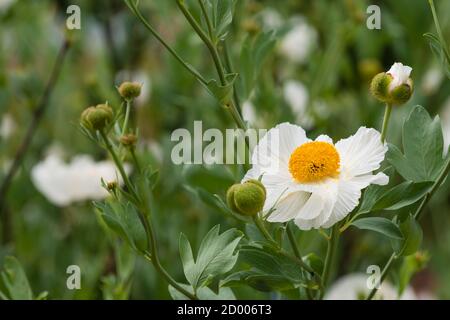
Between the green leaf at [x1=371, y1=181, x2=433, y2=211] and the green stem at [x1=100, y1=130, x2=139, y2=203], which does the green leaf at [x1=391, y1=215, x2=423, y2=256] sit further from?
the green stem at [x1=100, y1=130, x2=139, y2=203]

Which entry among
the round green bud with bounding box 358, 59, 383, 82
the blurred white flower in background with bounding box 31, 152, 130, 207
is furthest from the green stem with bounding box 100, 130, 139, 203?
the round green bud with bounding box 358, 59, 383, 82

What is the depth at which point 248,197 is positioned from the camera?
1.21 feet

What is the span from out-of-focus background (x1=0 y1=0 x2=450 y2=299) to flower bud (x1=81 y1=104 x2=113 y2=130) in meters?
0.17

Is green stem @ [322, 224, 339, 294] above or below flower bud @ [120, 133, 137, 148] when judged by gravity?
below

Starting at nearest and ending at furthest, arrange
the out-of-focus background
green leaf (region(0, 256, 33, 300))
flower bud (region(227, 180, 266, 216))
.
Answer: flower bud (region(227, 180, 266, 216)) < green leaf (region(0, 256, 33, 300)) < the out-of-focus background

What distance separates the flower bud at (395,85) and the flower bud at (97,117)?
0.14 meters

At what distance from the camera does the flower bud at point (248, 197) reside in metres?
0.37

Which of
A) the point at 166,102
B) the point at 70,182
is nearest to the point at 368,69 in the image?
the point at 166,102

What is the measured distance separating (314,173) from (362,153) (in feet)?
0.08

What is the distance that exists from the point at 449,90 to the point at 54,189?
1.77 ft

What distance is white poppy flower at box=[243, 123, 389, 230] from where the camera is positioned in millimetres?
378

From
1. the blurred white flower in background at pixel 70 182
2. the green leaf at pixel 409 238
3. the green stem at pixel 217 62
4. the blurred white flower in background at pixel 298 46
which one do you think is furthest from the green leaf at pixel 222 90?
the blurred white flower in background at pixel 298 46
